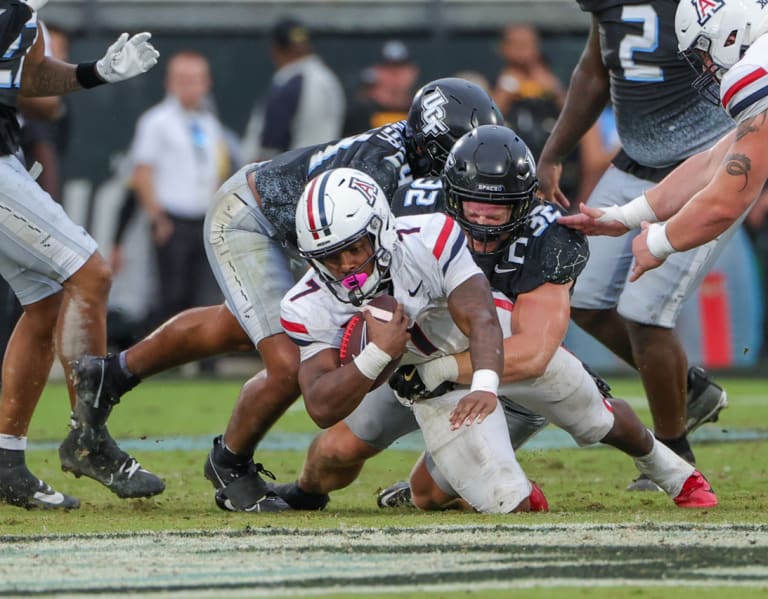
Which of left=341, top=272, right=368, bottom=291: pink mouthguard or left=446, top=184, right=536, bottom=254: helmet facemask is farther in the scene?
left=446, top=184, right=536, bottom=254: helmet facemask

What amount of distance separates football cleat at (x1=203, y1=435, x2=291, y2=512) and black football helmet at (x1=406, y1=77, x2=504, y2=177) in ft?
3.94

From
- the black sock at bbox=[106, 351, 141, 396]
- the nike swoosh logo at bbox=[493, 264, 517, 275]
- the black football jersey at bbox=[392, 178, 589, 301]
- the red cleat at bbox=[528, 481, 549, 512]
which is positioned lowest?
the red cleat at bbox=[528, 481, 549, 512]

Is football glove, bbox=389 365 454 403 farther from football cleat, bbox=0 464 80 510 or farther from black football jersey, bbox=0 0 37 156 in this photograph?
black football jersey, bbox=0 0 37 156

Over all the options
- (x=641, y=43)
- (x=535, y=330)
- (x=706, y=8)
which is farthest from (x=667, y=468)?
(x=641, y=43)

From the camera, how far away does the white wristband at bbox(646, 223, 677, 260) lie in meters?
4.92

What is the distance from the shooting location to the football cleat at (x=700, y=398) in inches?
248

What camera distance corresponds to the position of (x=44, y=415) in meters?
9.01

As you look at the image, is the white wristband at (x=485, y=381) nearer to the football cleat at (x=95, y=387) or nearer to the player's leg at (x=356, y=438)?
the player's leg at (x=356, y=438)

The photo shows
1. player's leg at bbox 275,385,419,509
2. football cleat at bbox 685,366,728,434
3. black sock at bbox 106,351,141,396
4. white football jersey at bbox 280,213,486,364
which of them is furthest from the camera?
football cleat at bbox 685,366,728,434

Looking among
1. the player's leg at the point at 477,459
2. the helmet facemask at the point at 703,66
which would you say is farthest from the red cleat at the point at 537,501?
the helmet facemask at the point at 703,66

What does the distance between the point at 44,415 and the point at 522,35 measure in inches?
164

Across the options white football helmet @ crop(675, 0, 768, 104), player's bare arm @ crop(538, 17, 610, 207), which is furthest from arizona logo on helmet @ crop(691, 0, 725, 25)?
player's bare arm @ crop(538, 17, 610, 207)

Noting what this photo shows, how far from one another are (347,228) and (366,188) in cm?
20

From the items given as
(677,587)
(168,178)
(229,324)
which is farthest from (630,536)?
(168,178)
